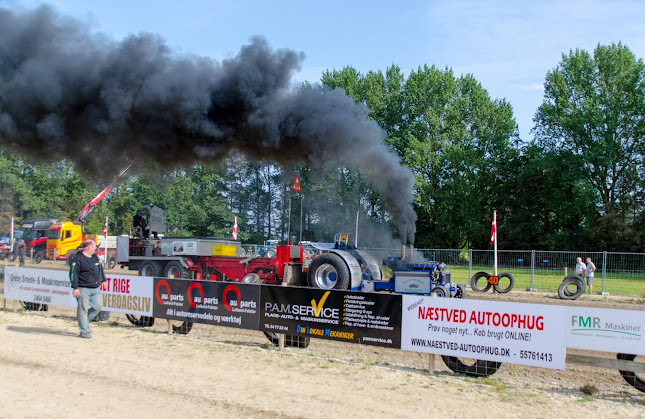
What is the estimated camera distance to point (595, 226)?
36031mm

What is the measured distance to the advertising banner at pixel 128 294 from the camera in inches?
408

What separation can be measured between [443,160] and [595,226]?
12.8 meters

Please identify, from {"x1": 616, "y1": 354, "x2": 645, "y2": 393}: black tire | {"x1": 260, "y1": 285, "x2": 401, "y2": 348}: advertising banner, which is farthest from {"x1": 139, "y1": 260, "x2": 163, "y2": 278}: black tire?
{"x1": 616, "y1": 354, "x2": 645, "y2": 393}: black tire

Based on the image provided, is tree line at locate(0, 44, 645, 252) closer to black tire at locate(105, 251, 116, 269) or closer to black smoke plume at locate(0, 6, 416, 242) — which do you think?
black tire at locate(105, 251, 116, 269)

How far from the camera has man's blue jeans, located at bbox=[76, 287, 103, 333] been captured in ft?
30.9

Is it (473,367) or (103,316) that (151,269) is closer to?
(103,316)

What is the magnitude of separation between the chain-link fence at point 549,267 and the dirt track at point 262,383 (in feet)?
39.1

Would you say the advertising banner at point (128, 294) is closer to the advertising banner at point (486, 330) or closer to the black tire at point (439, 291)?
the advertising banner at point (486, 330)

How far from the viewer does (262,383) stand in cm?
676

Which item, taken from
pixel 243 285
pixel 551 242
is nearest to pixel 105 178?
pixel 243 285

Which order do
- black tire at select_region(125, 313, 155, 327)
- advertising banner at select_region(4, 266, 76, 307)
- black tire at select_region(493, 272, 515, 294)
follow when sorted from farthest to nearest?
black tire at select_region(493, 272, 515, 294)
advertising banner at select_region(4, 266, 76, 307)
black tire at select_region(125, 313, 155, 327)

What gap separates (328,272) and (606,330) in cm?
738

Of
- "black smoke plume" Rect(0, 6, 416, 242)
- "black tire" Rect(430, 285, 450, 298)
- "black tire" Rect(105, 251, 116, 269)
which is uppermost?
"black smoke plume" Rect(0, 6, 416, 242)

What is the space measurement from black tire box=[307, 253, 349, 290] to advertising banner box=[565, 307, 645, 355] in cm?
643
